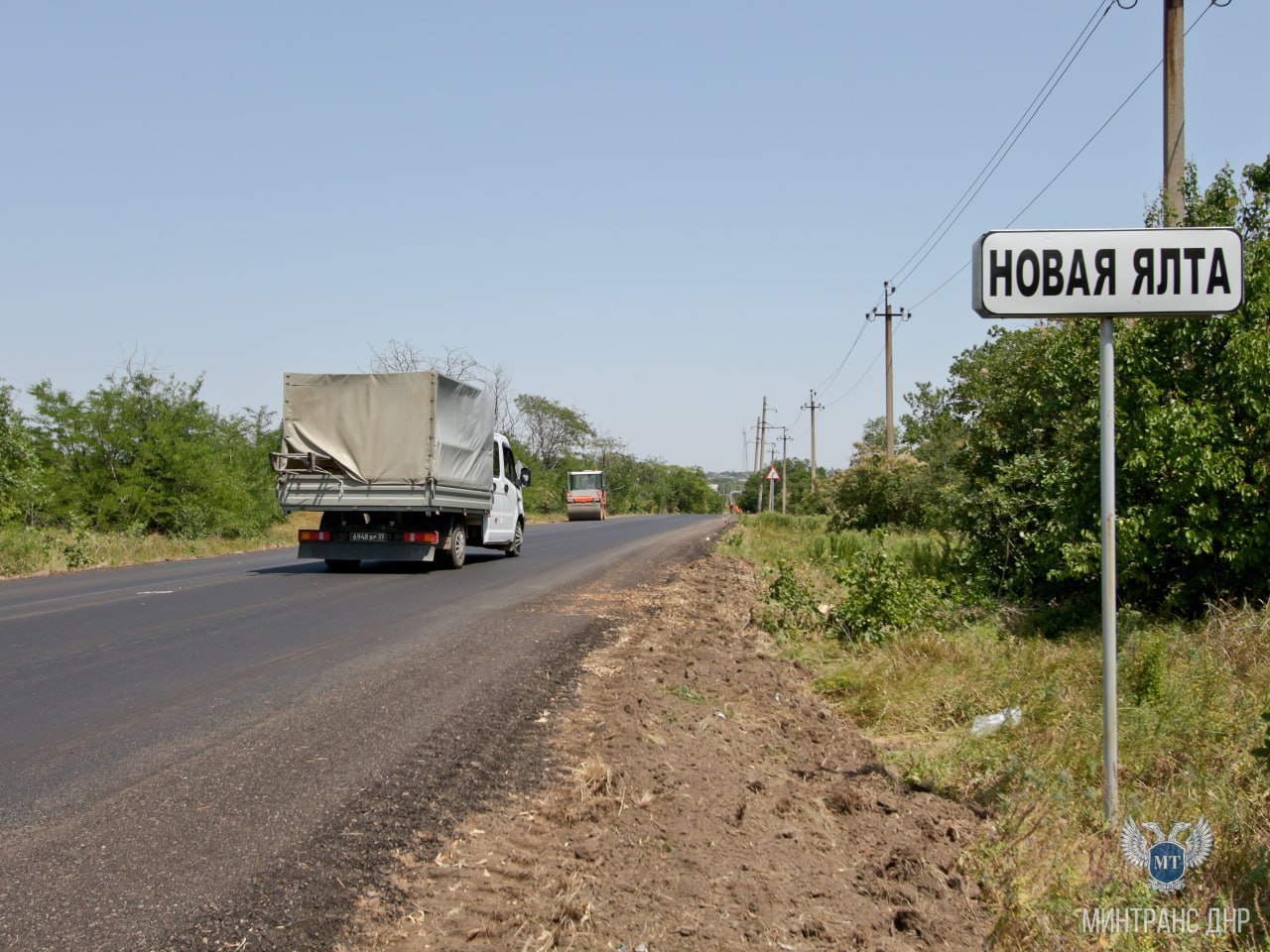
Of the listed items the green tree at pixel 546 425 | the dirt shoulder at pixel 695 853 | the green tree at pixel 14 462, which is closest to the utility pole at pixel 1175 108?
the dirt shoulder at pixel 695 853

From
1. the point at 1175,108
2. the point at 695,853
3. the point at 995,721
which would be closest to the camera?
the point at 695,853

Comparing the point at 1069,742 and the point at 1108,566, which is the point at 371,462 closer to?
the point at 1069,742

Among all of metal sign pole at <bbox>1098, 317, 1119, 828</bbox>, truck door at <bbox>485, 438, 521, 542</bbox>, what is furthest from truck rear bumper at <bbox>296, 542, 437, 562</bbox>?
metal sign pole at <bbox>1098, 317, 1119, 828</bbox>

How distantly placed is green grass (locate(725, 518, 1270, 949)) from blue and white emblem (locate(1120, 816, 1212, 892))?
55 millimetres

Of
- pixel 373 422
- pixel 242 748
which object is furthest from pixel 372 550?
pixel 242 748

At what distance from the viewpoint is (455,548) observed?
62.2 feet

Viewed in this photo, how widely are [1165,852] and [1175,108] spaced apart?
1056cm

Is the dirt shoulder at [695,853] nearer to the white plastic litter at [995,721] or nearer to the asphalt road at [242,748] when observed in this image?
the asphalt road at [242,748]

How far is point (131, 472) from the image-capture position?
1029 inches

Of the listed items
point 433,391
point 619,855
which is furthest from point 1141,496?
point 433,391

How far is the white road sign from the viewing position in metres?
4.54

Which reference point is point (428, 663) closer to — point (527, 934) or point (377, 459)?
point (527, 934)

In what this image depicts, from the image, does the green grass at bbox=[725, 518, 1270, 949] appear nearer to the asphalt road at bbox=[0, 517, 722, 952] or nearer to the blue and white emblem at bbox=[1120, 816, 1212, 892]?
the blue and white emblem at bbox=[1120, 816, 1212, 892]

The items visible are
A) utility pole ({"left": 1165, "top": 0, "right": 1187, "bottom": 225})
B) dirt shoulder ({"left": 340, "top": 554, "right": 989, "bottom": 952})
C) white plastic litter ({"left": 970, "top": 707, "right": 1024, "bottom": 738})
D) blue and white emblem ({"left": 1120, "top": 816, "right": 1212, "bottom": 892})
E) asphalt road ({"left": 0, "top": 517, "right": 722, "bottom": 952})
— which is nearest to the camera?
dirt shoulder ({"left": 340, "top": 554, "right": 989, "bottom": 952})
